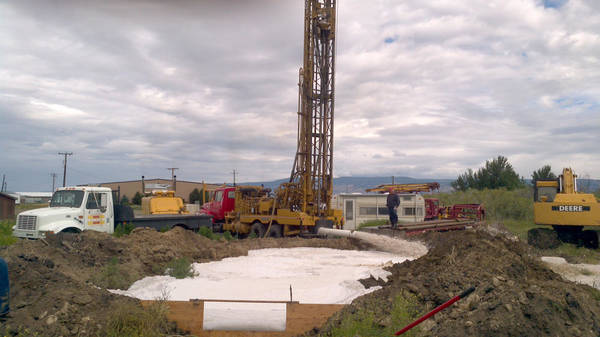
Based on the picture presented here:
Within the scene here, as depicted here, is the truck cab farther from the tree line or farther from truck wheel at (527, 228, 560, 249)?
the tree line

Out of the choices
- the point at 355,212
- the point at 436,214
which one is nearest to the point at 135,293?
the point at 355,212

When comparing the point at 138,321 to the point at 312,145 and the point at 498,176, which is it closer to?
the point at 312,145

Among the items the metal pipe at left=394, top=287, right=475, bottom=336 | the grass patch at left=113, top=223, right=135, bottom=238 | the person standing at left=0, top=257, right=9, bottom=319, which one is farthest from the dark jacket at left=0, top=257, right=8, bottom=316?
the grass patch at left=113, top=223, right=135, bottom=238

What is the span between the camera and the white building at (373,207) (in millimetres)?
24938

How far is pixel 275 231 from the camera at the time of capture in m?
19.0

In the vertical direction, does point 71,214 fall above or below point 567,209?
below

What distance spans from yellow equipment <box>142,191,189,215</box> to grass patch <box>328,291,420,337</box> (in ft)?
49.6

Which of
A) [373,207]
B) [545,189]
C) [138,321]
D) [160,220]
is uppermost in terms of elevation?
[545,189]

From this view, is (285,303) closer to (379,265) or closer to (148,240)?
(379,265)

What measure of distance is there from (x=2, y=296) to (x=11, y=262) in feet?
→ 6.08

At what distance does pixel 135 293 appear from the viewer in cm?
836

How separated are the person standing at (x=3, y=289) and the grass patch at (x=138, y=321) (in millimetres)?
1219

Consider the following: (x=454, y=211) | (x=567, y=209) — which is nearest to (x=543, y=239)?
(x=567, y=209)

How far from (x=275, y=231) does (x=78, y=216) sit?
771 cm
